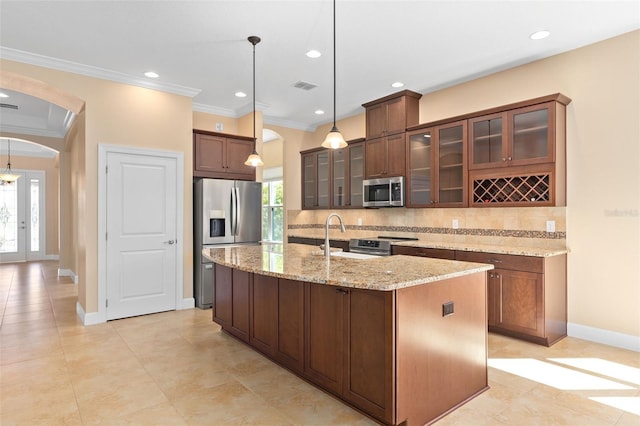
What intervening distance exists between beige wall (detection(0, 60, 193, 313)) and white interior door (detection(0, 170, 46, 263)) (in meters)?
6.91

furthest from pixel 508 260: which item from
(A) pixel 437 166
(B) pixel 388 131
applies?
(B) pixel 388 131

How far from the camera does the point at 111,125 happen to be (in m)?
4.55

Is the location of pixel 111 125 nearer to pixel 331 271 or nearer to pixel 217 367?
pixel 217 367

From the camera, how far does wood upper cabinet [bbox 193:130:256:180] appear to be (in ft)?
17.5

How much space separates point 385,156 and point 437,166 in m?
0.86

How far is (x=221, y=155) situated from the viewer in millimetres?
5531

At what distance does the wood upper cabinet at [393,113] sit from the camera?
5117 mm

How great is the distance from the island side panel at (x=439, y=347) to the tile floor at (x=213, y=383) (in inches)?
5.8

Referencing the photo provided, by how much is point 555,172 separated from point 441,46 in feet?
5.63

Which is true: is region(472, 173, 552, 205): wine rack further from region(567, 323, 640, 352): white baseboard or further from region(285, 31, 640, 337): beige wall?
region(567, 323, 640, 352): white baseboard

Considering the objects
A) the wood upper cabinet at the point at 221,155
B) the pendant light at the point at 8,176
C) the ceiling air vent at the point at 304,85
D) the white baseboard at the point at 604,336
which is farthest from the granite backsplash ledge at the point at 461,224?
the pendant light at the point at 8,176

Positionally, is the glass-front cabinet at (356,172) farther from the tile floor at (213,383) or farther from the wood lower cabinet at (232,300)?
the tile floor at (213,383)

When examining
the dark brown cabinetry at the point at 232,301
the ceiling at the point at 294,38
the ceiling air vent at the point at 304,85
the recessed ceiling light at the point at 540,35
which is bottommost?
the dark brown cabinetry at the point at 232,301

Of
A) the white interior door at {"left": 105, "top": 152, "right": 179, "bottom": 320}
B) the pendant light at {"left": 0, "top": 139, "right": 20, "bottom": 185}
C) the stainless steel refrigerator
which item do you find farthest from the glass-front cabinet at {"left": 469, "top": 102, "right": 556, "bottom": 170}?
the pendant light at {"left": 0, "top": 139, "right": 20, "bottom": 185}
